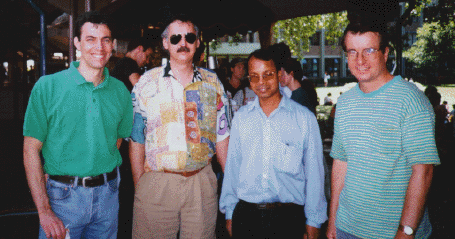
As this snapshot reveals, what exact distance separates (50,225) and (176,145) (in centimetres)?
98

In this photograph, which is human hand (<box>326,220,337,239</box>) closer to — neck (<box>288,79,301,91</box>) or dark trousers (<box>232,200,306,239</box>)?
dark trousers (<box>232,200,306,239</box>)

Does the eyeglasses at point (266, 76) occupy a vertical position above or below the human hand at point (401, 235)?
above

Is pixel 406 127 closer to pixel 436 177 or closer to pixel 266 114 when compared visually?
pixel 266 114

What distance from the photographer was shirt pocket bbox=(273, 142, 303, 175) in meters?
2.52

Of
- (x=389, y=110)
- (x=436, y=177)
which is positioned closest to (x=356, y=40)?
(x=389, y=110)

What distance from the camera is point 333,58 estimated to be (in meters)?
54.5

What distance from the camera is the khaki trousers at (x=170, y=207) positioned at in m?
2.59

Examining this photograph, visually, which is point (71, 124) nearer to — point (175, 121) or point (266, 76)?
point (175, 121)

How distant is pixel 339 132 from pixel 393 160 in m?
0.43

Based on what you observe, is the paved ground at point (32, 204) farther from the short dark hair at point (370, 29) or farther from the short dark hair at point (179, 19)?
the short dark hair at point (370, 29)

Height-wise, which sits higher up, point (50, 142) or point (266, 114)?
point (266, 114)

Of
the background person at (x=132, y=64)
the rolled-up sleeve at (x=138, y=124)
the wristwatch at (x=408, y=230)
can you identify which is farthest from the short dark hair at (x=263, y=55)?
the background person at (x=132, y=64)

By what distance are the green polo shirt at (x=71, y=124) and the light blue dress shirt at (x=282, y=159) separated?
0.98 meters

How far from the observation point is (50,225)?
7.04 ft
